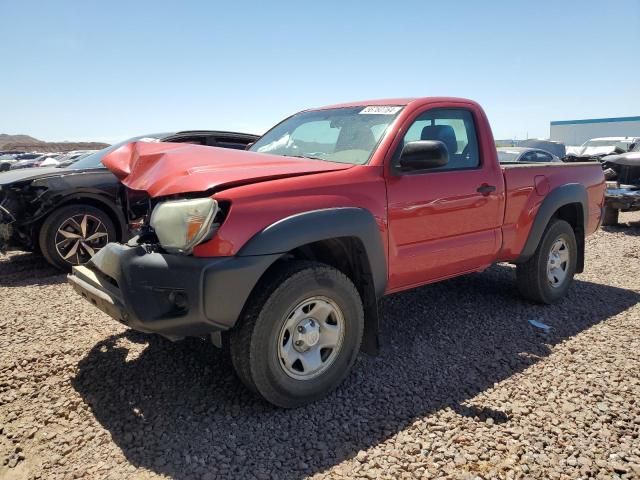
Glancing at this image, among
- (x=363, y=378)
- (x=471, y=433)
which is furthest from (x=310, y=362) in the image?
(x=471, y=433)

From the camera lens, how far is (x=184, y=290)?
2408 mm

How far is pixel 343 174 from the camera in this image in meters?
2.95

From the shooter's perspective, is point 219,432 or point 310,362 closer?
point 219,432

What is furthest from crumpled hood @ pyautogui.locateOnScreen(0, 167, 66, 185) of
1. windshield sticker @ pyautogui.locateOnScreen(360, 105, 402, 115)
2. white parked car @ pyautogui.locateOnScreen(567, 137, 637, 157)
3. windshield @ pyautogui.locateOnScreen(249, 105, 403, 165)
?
white parked car @ pyautogui.locateOnScreen(567, 137, 637, 157)

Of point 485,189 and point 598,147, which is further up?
point 485,189

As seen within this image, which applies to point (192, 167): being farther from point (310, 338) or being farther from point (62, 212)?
point (62, 212)

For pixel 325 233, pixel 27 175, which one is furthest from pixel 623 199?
pixel 27 175

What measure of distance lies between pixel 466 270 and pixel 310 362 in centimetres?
161

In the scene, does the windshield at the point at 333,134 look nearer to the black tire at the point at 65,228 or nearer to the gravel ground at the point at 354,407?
the gravel ground at the point at 354,407

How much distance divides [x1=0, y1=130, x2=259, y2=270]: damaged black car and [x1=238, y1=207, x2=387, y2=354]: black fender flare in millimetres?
3239

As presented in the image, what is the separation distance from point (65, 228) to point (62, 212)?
0.61 ft

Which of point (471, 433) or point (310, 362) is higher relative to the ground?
point (310, 362)

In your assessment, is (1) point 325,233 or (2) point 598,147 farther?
(2) point 598,147

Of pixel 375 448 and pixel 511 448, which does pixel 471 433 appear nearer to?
pixel 511 448
